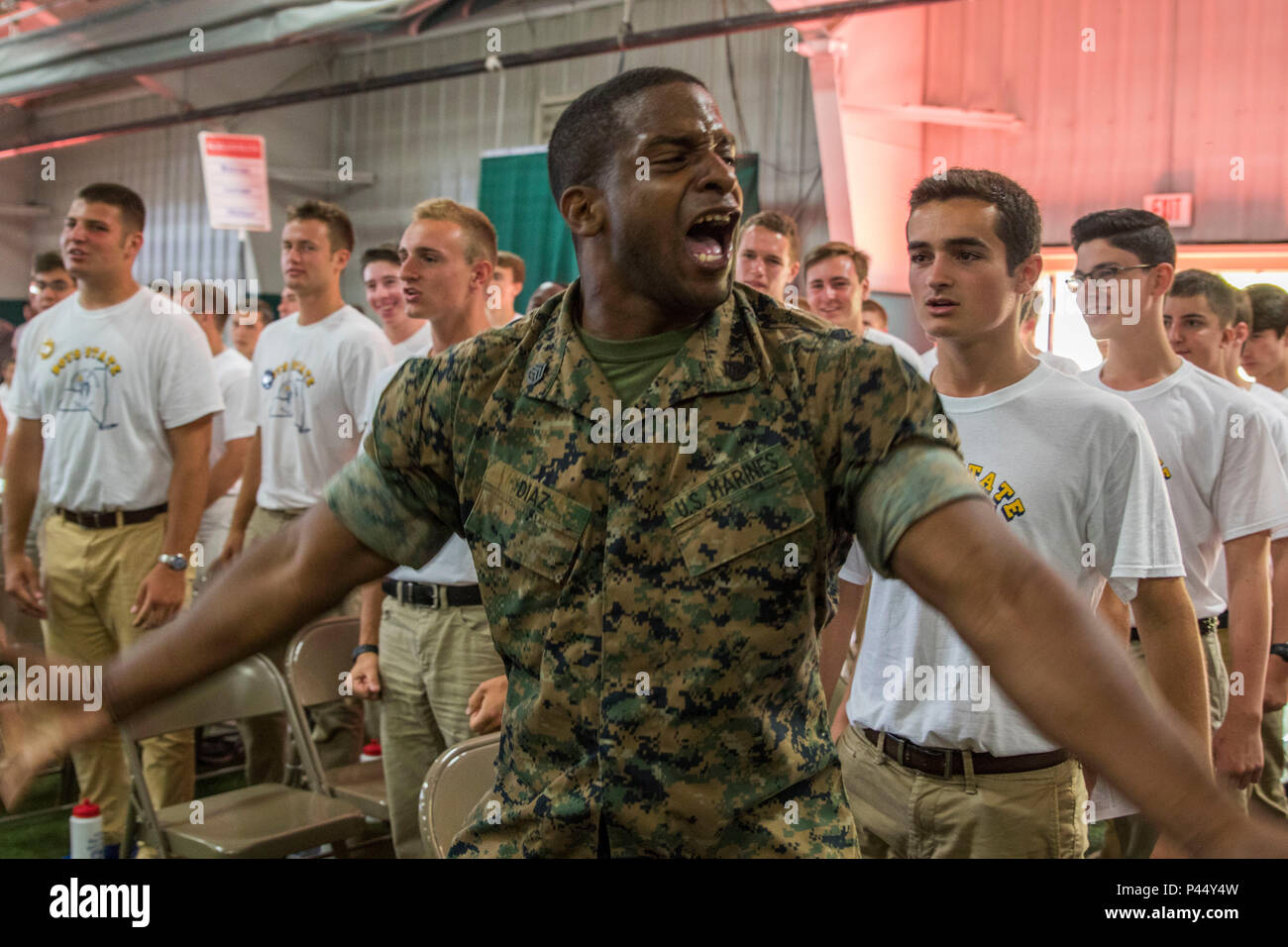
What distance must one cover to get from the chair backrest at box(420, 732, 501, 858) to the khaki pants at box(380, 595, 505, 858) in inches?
29.7

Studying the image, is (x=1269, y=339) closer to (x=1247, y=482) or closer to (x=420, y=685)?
(x=1247, y=482)

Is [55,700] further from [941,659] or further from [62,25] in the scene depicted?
[62,25]

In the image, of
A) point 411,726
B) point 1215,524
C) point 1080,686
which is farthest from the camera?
point 411,726

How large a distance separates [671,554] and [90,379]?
321 centimetres

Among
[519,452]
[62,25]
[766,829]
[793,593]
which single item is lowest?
[766,829]

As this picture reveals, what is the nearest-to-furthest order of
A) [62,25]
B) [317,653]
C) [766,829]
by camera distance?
[766,829]
[317,653]
[62,25]

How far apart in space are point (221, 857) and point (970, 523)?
2389 millimetres

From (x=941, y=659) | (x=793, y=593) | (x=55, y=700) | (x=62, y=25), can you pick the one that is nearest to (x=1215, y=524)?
(x=941, y=659)

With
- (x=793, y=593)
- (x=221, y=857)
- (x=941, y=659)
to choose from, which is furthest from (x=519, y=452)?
(x=221, y=857)

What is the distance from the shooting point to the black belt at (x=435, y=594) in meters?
3.05

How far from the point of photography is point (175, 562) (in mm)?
3676

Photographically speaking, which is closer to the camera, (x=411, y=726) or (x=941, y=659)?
(x=941, y=659)

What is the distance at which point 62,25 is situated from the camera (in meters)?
9.24
